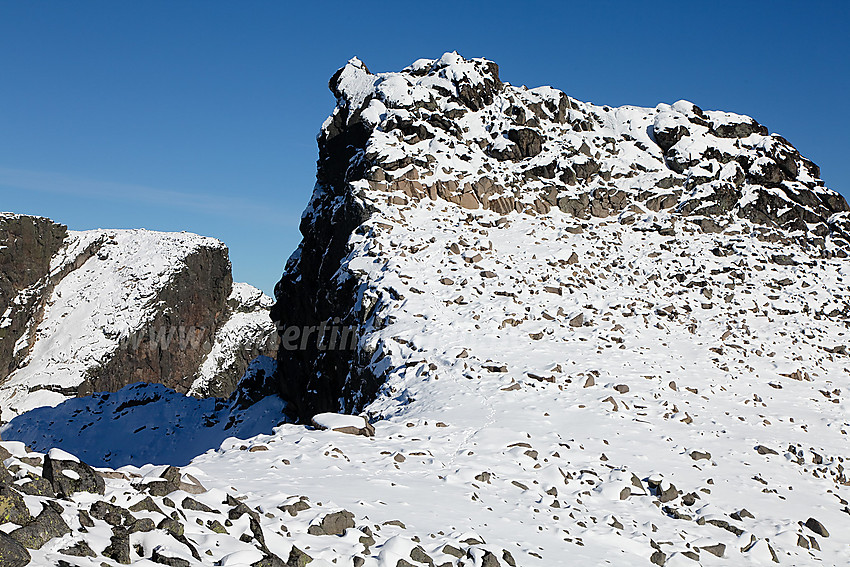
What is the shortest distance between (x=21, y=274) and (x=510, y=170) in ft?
247

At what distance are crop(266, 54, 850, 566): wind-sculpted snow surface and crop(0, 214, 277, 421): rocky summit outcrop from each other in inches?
1891

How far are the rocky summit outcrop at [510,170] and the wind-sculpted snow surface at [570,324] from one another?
16cm

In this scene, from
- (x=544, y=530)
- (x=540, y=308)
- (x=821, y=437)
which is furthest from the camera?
(x=540, y=308)

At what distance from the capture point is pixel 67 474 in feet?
28.2

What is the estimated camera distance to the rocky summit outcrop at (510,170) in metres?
32.2

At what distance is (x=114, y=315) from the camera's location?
86125 millimetres

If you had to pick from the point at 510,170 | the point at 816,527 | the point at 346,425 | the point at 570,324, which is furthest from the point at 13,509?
the point at 510,170

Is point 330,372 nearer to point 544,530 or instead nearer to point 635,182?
point 544,530

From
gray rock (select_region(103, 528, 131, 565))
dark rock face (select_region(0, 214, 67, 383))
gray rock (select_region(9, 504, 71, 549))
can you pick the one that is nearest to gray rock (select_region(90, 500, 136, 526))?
gray rock (select_region(103, 528, 131, 565))

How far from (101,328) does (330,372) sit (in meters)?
68.8

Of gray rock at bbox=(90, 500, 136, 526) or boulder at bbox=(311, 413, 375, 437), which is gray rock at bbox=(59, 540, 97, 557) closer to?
gray rock at bbox=(90, 500, 136, 526)

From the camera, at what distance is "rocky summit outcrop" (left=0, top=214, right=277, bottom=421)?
79.9m

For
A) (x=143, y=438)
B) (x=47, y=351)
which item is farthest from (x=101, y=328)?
(x=143, y=438)

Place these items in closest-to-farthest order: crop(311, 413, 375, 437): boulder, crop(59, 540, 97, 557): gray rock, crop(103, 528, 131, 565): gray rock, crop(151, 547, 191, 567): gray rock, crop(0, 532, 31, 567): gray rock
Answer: crop(0, 532, 31, 567): gray rock → crop(59, 540, 97, 557): gray rock → crop(103, 528, 131, 565): gray rock → crop(151, 547, 191, 567): gray rock → crop(311, 413, 375, 437): boulder
